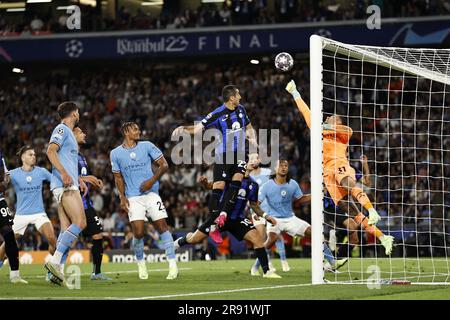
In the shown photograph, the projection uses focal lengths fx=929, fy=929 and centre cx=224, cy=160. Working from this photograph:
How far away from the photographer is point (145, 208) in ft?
46.9

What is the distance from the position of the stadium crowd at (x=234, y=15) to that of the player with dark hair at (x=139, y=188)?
66.7 ft

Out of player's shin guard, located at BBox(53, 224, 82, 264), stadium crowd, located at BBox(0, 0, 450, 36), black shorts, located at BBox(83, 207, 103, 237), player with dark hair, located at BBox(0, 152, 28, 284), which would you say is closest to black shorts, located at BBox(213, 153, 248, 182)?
black shorts, located at BBox(83, 207, 103, 237)

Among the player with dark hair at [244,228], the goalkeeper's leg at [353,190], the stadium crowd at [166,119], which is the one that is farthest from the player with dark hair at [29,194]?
the stadium crowd at [166,119]

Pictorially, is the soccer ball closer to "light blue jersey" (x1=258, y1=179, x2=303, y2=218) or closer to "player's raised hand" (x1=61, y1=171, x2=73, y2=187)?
"player's raised hand" (x1=61, y1=171, x2=73, y2=187)

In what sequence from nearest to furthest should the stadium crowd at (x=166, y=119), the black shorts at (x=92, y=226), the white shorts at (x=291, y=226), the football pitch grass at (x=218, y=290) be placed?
1. the football pitch grass at (x=218, y=290)
2. the black shorts at (x=92, y=226)
3. the white shorts at (x=291, y=226)
4. the stadium crowd at (x=166, y=119)

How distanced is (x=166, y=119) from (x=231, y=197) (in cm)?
2182

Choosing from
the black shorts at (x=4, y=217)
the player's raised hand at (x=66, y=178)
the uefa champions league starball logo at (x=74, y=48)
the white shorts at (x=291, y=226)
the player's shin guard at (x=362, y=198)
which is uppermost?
the uefa champions league starball logo at (x=74, y=48)

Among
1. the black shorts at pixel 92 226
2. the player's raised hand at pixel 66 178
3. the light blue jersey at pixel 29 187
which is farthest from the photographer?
the light blue jersey at pixel 29 187

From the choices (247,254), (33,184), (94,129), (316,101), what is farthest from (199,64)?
(316,101)

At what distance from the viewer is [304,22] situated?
34156mm

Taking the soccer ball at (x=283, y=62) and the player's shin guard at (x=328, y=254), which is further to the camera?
the player's shin guard at (x=328, y=254)

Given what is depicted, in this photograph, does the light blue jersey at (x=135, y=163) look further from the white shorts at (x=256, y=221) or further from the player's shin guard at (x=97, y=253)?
the white shorts at (x=256, y=221)

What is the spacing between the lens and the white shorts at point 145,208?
14219 mm

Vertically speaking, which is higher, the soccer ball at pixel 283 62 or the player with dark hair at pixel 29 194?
the soccer ball at pixel 283 62
